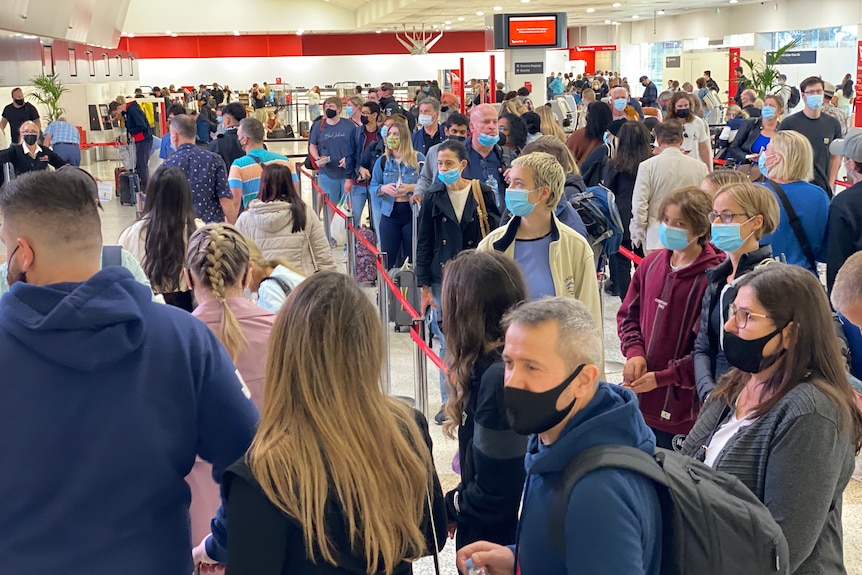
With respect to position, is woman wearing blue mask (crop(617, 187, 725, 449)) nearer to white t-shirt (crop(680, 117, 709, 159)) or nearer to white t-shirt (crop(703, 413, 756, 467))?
white t-shirt (crop(703, 413, 756, 467))

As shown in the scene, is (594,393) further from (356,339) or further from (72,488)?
(72,488)

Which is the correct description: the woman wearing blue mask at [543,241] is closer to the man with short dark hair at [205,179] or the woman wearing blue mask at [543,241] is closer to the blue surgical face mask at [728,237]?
the blue surgical face mask at [728,237]

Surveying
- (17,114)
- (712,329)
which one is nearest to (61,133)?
(17,114)

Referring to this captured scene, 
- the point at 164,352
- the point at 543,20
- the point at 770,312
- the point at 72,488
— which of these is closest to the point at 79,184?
the point at 164,352

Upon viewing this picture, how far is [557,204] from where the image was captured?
4777 millimetres

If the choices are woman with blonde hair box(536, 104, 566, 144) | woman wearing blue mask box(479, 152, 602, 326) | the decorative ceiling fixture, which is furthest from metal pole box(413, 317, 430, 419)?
the decorative ceiling fixture

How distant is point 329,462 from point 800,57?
2762cm

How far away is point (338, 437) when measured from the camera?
195cm

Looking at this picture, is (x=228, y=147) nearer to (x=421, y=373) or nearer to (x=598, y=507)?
(x=421, y=373)

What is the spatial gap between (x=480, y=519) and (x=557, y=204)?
244cm

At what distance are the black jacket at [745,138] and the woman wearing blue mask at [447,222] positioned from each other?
4.89 m

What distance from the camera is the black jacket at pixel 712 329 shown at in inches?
142

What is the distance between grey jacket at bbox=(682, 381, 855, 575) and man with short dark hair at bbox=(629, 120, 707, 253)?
4.34 m

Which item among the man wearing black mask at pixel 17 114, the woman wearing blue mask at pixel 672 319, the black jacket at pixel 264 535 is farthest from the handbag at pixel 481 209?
the man wearing black mask at pixel 17 114
